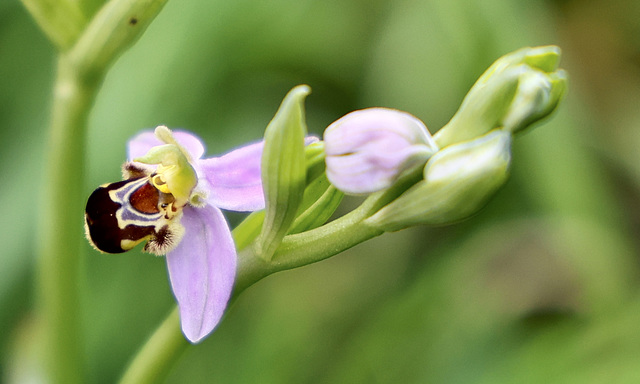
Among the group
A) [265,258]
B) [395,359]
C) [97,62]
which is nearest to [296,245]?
[265,258]

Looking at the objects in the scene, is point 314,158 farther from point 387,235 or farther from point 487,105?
point 387,235

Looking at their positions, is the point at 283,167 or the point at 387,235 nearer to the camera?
the point at 283,167

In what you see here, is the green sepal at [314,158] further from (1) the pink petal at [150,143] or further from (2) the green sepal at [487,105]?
(1) the pink petal at [150,143]

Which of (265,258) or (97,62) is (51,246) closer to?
(97,62)

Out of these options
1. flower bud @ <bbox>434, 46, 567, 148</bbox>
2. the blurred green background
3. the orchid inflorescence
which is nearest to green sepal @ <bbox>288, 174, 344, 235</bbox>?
the orchid inflorescence

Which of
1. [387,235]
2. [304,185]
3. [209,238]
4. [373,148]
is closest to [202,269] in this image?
[209,238]

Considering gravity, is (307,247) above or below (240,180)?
below

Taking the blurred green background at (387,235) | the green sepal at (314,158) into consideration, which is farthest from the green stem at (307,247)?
the blurred green background at (387,235)
